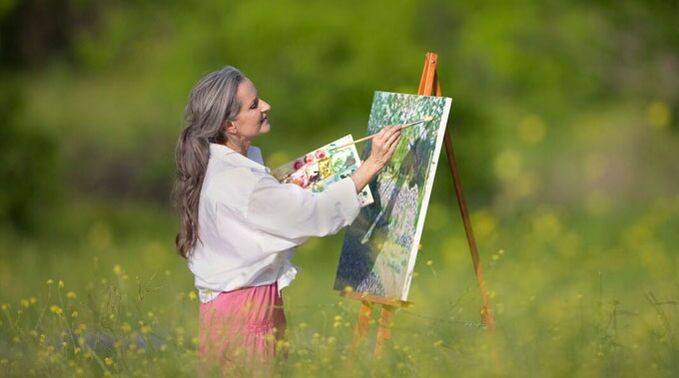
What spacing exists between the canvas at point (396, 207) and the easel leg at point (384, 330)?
0.06 m

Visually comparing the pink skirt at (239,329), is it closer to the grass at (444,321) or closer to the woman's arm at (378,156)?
the grass at (444,321)

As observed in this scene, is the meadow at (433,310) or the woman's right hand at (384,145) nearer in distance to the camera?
the meadow at (433,310)

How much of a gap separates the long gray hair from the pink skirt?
0.24m

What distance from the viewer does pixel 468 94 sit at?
1366 centimetres

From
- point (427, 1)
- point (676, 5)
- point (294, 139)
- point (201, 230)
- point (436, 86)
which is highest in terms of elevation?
point (427, 1)

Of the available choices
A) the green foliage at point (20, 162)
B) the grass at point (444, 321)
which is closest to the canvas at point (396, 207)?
the grass at point (444, 321)

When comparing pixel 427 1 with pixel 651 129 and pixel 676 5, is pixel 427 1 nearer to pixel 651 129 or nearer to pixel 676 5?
pixel 651 129

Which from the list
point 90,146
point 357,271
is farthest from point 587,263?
point 90,146

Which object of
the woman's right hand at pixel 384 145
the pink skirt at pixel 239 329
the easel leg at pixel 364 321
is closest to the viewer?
the pink skirt at pixel 239 329

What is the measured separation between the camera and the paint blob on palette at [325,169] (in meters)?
4.84

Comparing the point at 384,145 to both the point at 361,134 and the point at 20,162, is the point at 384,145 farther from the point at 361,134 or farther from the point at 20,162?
the point at 361,134

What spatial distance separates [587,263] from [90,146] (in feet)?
32.8

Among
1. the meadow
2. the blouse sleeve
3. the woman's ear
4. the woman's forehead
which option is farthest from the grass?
the woman's forehead

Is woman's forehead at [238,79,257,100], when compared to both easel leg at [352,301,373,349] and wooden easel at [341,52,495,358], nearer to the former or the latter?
wooden easel at [341,52,495,358]
